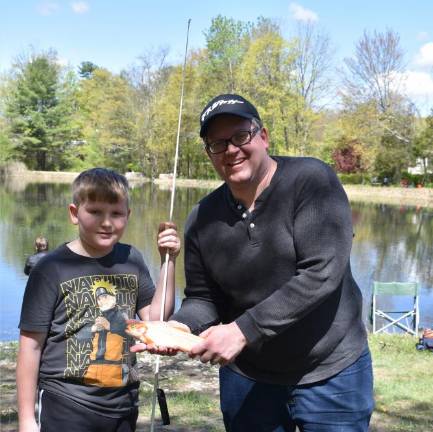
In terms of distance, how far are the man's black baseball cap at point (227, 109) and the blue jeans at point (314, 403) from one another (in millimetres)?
914

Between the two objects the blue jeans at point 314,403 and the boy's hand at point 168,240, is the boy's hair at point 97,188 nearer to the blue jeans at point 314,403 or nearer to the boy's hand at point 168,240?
the boy's hand at point 168,240

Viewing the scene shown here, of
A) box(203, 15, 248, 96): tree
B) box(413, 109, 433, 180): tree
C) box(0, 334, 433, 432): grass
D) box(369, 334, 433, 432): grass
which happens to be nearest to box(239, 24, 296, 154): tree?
box(203, 15, 248, 96): tree

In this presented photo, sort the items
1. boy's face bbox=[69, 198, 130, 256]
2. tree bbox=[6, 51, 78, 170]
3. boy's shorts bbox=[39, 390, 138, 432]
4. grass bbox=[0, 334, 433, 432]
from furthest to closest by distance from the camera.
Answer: tree bbox=[6, 51, 78, 170]
grass bbox=[0, 334, 433, 432]
boy's face bbox=[69, 198, 130, 256]
boy's shorts bbox=[39, 390, 138, 432]

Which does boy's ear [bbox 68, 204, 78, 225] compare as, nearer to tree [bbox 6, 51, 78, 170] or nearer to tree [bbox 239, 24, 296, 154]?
tree [bbox 239, 24, 296, 154]

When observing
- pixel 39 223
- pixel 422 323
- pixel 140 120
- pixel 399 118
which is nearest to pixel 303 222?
pixel 422 323

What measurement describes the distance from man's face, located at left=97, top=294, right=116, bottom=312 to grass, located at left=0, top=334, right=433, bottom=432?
185cm

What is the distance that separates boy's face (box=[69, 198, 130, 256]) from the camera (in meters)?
2.21

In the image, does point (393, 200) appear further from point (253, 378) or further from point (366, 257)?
point (253, 378)

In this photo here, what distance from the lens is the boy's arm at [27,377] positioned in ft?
6.87

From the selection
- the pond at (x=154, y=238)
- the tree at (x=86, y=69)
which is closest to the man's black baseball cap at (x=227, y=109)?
the pond at (x=154, y=238)

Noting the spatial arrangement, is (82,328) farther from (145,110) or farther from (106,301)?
(145,110)

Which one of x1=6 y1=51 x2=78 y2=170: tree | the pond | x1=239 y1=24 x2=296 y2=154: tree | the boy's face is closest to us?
the boy's face

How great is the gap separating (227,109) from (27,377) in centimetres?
116

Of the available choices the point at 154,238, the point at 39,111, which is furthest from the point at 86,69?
the point at 154,238
